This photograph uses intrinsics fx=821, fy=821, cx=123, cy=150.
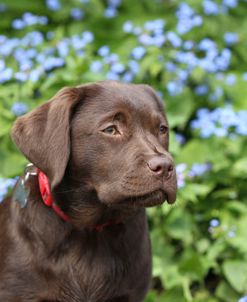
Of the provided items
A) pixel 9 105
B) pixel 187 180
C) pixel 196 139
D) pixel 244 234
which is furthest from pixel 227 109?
pixel 9 105

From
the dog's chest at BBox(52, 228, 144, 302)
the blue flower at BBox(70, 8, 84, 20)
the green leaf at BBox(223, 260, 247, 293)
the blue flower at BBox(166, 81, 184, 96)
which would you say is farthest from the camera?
the blue flower at BBox(70, 8, 84, 20)

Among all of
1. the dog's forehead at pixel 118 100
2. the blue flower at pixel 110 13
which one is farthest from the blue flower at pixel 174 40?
the dog's forehead at pixel 118 100

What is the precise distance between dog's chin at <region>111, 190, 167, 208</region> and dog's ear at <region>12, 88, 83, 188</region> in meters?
0.29

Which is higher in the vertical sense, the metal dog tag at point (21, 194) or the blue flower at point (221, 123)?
the metal dog tag at point (21, 194)

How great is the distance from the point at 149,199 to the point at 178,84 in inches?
96.6

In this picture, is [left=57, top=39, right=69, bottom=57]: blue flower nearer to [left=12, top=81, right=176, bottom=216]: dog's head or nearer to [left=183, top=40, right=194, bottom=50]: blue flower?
[left=183, top=40, right=194, bottom=50]: blue flower

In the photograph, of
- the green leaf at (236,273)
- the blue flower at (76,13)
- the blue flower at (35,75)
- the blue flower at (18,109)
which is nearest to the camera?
the green leaf at (236,273)

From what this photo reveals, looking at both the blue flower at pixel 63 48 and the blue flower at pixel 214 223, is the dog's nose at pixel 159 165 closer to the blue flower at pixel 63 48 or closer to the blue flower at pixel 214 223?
the blue flower at pixel 214 223

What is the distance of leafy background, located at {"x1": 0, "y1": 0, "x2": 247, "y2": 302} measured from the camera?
475 centimetres

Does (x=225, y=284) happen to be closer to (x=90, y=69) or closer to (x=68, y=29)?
(x=90, y=69)

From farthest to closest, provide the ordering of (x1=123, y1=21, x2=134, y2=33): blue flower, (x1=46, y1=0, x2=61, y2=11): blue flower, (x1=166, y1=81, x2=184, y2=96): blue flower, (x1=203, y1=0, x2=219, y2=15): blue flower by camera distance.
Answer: (x1=46, y1=0, x2=61, y2=11): blue flower
(x1=203, y1=0, x2=219, y2=15): blue flower
(x1=123, y1=21, x2=134, y2=33): blue flower
(x1=166, y1=81, x2=184, y2=96): blue flower

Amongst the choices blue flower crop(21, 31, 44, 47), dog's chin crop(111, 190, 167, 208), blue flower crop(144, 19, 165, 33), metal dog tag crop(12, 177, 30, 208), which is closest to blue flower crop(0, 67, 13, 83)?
blue flower crop(21, 31, 44, 47)

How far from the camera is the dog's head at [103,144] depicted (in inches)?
127

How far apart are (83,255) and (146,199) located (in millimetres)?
472
